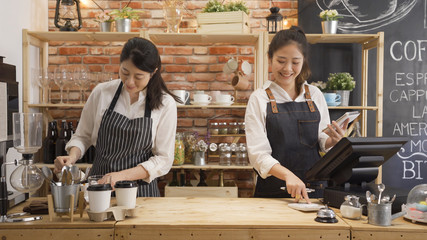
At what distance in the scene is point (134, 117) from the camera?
245 cm

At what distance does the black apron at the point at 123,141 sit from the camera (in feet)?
7.80

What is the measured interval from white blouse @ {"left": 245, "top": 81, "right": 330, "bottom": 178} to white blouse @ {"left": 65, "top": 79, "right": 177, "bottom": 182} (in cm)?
45

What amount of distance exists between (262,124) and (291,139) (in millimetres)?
199

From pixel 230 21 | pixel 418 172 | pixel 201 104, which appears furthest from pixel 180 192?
pixel 418 172

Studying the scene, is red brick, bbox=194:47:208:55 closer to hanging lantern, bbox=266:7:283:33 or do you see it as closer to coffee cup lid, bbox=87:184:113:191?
hanging lantern, bbox=266:7:283:33

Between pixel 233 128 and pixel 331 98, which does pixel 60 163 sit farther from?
pixel 331 98

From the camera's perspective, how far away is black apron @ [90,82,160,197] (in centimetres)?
238

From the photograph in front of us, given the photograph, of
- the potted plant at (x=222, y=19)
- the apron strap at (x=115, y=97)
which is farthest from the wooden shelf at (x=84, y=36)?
the apron strap at (x=115, y=97)

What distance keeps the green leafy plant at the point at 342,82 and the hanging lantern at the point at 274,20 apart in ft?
2.08

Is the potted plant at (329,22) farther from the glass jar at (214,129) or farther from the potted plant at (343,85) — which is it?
the glass jar at (214,129)

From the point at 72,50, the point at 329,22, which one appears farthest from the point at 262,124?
the point at 72,50

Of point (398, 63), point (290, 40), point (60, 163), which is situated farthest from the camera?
point (398, 63)

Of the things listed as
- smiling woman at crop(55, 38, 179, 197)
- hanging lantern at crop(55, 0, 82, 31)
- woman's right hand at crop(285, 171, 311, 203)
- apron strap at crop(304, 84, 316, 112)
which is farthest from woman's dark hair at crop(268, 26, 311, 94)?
hanging lantern at crop(55, 0, 82, 31)

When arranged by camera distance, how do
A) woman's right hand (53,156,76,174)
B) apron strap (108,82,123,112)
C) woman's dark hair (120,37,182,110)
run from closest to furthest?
woman's right hand (53,156,76,174) < woman's dark hair (120,37,182,110) < apron strap (108,82,123,112)
